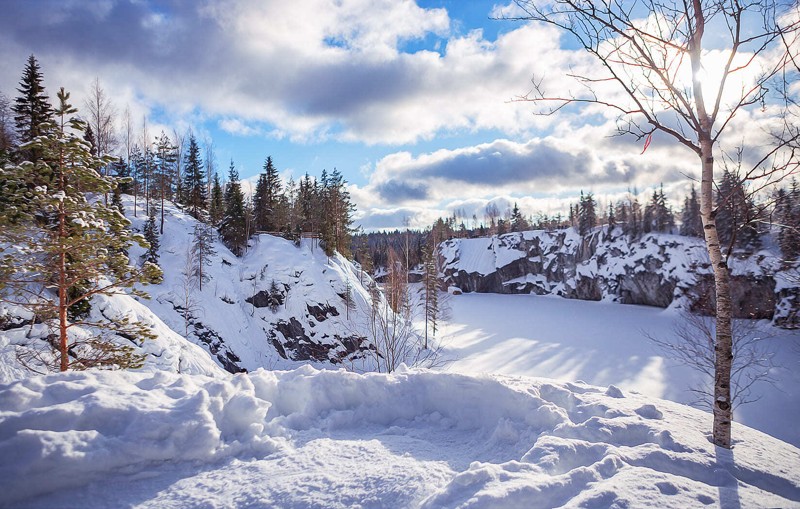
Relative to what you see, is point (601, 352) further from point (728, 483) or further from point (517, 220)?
point (517, 220)

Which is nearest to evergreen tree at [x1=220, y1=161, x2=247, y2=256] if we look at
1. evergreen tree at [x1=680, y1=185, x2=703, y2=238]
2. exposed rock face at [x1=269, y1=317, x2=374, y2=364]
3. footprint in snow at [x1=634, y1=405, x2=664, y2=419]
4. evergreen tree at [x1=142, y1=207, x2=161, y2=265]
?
evergreen tree at [x1=142, y1=207, x2=161, y2=265]

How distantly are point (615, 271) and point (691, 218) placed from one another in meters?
11.6

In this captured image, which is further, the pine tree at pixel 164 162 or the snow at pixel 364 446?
the pine tree at pixel 164 162

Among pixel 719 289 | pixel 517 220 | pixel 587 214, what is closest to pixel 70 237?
pixel 719 289

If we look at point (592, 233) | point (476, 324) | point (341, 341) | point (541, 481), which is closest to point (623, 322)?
point (476, 324)

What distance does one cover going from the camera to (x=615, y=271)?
5025cm

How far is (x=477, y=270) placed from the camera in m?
69.6

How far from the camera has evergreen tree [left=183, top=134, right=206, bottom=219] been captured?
1513 inches

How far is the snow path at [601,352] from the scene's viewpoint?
16.7m

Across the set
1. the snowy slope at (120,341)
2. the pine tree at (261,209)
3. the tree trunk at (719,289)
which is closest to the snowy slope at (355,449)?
the tree trunk at (719,289)

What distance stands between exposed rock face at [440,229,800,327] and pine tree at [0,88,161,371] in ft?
84.7

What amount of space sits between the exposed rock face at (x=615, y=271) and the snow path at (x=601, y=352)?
317 centimetres

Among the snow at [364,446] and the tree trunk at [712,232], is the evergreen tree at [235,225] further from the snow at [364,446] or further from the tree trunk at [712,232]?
the tree trunk at [712,232]

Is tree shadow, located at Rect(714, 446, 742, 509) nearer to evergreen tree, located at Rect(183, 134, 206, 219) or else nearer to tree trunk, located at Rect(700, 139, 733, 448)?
tree trunk, located at Rect(700, 139, 733, 448)
